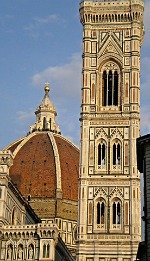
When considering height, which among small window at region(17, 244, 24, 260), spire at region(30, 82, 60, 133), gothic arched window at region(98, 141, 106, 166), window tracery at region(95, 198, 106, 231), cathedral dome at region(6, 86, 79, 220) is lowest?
small window at region(17, 244, 24, 260)

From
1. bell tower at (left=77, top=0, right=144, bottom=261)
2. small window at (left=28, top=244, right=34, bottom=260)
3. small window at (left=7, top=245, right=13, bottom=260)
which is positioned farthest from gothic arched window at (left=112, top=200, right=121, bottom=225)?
small window at (left=7, top=245, right=13, bottom=260)

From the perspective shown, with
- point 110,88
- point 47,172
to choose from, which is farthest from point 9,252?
point 47,172

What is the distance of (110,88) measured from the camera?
46.6 m

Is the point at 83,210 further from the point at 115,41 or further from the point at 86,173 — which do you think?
the point at 115,41

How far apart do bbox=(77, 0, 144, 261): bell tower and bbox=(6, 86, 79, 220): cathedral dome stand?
22845 millimetres

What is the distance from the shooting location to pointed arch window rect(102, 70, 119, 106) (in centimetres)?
4619

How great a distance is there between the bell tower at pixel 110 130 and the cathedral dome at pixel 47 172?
899 inches

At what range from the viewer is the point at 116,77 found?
46.9 meters

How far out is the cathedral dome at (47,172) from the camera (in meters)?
67.6

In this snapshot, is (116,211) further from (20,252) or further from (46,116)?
(46,116)

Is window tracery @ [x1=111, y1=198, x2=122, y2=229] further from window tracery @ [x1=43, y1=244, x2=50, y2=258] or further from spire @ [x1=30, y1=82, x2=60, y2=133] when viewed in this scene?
spire @ [x1=30, y1=82, x2=60, y2=133]

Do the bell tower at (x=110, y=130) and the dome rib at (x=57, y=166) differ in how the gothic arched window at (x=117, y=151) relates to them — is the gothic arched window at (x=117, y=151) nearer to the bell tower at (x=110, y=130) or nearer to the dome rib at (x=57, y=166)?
the bell tower at (x=110, y=130)

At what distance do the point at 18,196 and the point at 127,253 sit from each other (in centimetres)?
999

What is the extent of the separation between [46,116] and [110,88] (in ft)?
117
